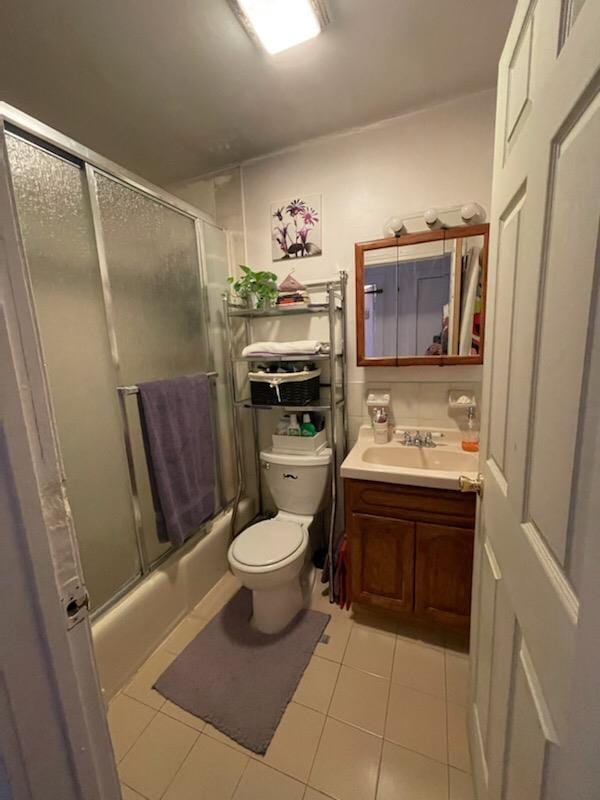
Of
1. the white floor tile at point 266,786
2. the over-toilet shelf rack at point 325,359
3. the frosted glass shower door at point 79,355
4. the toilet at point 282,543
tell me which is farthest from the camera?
the over-toilet shelf rack at point 325,359

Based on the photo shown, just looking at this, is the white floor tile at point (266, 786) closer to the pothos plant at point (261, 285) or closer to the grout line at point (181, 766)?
the grout line at point (181, 766)

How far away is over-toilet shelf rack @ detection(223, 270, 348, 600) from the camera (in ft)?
5.43

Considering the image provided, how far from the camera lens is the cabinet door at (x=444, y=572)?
131 centimetres

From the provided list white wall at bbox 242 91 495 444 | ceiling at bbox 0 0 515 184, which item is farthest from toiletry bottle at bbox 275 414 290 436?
ceiling at bbox 0 0 515 184

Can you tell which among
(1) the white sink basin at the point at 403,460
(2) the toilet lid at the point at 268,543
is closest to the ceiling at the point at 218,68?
(1) the white sink basin at the point at 403,460

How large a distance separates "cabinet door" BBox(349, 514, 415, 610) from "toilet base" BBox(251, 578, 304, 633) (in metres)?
0.33

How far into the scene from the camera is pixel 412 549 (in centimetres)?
138

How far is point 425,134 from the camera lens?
1.50 metres

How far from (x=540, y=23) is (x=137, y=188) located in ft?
4.65

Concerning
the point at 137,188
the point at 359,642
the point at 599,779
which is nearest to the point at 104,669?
the point at 359,642

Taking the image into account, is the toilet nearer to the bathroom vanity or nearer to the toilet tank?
the toilet tank

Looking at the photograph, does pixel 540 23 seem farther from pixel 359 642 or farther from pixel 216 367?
pixel 359 642

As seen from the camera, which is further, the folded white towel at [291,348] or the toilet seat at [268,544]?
the folded white towel at [291,348]

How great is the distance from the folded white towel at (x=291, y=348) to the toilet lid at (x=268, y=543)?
0.89 metres
